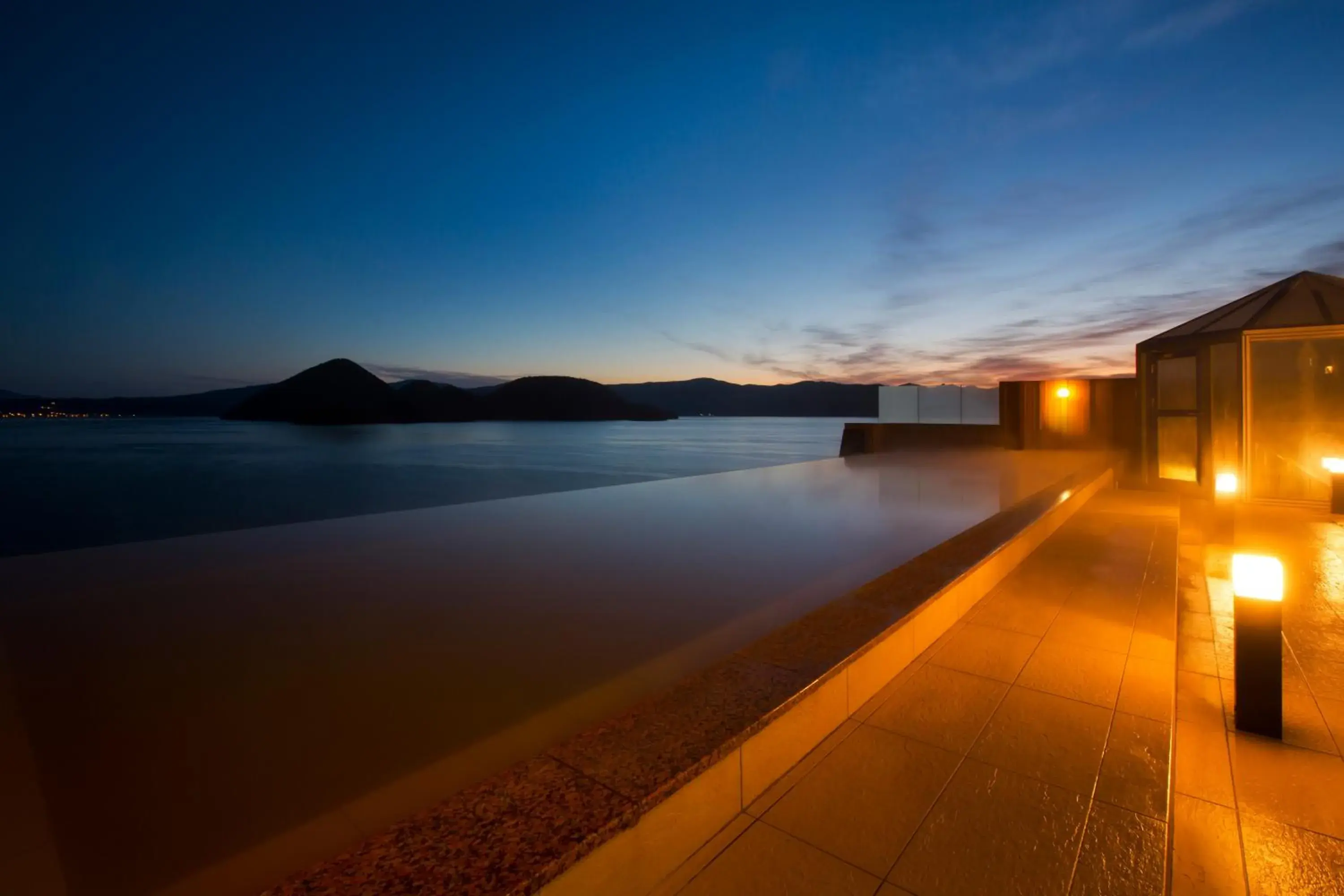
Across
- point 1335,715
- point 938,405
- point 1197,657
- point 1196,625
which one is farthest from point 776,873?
point 938,405

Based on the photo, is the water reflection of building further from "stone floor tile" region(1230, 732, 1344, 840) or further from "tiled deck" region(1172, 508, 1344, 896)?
"stone floor tile" region(1230, 732, 1344, 840)

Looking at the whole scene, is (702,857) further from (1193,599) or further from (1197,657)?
(1193,599)

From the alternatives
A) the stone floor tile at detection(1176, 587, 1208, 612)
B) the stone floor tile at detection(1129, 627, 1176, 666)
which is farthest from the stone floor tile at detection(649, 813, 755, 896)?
the stone floor tile at detection(1176, 587, 1208, 612)

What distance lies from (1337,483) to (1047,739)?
22.1ft

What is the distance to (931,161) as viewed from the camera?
10695 millimetres

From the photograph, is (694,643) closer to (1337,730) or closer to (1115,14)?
(1337,730)

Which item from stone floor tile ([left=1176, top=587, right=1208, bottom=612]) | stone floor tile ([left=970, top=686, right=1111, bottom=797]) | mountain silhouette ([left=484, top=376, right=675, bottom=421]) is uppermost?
mountain silhouette ([left=484, top=376, right=675, bottom=421])

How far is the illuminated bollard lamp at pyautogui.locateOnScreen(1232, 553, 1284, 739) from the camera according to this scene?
1.92 metres

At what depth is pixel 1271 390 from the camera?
19.9 ft

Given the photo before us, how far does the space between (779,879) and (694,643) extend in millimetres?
1136

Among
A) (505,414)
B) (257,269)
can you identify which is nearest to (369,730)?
(257,269)

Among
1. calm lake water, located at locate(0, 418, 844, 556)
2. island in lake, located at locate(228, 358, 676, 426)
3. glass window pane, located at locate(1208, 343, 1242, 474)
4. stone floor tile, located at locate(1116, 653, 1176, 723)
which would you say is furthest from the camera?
island in lake, located at locate(228, 358, 676, 426)

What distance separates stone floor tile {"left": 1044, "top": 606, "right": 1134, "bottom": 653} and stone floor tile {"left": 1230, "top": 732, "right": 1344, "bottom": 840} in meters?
0.44

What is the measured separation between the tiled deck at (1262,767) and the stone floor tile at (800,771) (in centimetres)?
79
